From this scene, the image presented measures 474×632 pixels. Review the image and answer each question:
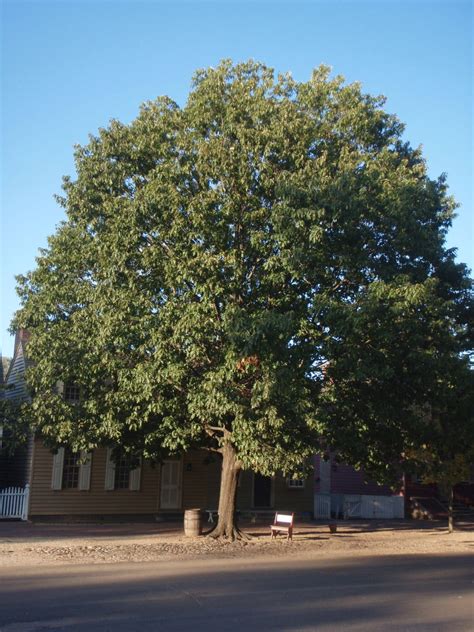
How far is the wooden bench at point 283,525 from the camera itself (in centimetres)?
1912

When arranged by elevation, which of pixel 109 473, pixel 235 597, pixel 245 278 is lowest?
pixel 235 597

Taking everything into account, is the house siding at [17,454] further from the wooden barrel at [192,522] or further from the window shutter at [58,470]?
the wooden barrel at [192,522]

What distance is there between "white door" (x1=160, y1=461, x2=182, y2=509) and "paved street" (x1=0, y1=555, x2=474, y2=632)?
1089 cm

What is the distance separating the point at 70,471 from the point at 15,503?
6.65ft

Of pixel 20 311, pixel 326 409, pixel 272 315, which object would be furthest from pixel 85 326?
pixel 326 409

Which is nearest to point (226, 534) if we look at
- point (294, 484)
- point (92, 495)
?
point (92, 495)

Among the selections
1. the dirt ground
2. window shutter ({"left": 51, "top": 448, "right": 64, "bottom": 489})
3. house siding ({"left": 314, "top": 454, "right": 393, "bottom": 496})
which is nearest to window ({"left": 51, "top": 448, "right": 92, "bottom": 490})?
window shutter ({"left": 51, "top": 448, "right": 64, "bottom": 489})

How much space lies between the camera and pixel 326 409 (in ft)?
55.5

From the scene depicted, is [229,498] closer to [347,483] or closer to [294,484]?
[294,484]

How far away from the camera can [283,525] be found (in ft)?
63.9

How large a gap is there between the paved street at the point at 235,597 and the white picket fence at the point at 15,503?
9.64m

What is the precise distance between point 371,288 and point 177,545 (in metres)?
8.07

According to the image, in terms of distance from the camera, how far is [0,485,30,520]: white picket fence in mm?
22062

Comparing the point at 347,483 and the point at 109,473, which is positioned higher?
the point at 109,473
